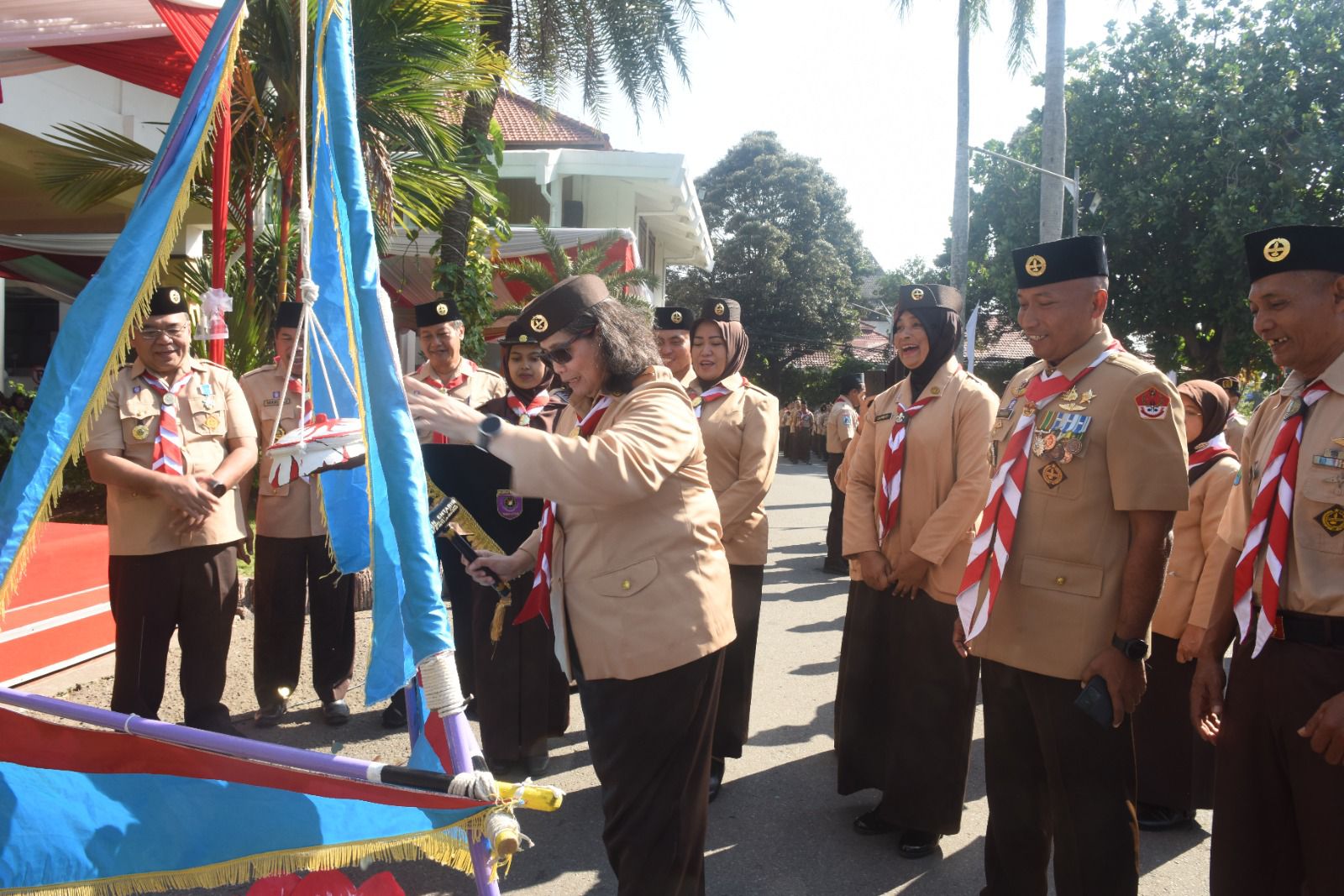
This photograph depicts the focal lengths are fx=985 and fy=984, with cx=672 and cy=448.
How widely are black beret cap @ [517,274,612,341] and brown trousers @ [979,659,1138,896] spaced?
164 centimetres

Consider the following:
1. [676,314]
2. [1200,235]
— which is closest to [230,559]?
[676,314]

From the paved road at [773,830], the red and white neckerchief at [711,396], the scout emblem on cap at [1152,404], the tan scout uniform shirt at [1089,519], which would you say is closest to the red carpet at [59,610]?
the paved road at [773,830]

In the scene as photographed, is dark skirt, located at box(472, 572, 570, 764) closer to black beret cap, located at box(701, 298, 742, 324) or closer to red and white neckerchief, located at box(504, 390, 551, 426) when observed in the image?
red and white neckerchief, located at box(504, 390, 551, 426)

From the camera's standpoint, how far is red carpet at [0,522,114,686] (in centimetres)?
529

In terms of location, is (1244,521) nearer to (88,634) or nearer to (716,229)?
(88,634)

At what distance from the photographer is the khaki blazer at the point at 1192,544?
3.93 meters

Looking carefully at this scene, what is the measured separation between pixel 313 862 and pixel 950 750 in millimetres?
2487

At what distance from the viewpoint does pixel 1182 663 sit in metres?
4.04

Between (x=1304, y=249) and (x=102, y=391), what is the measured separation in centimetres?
298

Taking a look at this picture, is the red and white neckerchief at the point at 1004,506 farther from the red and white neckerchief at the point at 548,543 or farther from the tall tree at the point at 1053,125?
the tall tree at the point at 1053,125

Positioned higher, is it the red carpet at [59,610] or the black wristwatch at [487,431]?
the black wristwatch at [487,431]

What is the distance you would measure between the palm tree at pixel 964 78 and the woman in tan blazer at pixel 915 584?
15083 mm

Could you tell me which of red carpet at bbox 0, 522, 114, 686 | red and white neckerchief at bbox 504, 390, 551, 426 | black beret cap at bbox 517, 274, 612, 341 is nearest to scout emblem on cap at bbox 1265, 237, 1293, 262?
black beret cap at bbox 517, 274, 612, 341

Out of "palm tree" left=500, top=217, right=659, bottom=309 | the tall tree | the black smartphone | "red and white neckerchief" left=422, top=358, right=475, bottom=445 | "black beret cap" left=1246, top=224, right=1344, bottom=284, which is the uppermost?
the tall tree
